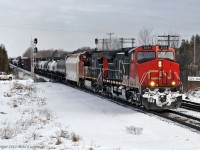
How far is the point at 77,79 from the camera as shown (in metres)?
43.5

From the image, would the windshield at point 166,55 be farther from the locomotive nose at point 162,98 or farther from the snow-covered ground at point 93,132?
the snow-covered ground at point 93,132

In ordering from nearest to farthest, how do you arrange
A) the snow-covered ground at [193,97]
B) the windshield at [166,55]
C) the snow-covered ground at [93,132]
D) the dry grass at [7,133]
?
the snow-covered ground at [93,132] < the dry grass at [7,133] < the windshield at [166,55] < the snow-covered ground at [193,97]

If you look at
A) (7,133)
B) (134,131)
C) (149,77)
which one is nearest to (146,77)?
(149,77)

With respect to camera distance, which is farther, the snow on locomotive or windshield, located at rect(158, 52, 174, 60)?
windshield, located at rect(158, 52, 174, 60)

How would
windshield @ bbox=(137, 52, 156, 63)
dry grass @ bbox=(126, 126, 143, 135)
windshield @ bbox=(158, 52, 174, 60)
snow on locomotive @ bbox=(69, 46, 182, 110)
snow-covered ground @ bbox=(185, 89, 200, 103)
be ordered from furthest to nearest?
1. snow-covered ground @ bbox=(185, 89, 200, 103)
2. windshield @ bbox=(158, 52, 174, 60)
3. windshield @ bbox=(137, 52, 156, 63)
4. snow on locomotive @ bbox=(69, 46, 182, 110)
5. dry grass @ bbox=(126, 126, 143, 135)

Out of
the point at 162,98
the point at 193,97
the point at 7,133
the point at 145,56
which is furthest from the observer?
the point at 193,97

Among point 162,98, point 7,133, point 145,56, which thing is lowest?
point 7,133

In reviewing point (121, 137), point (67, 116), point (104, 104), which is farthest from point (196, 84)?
point (121, 137)

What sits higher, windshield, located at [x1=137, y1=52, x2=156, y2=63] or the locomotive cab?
windshield, located at [x1=137, y1=52, x2=156, y2=63]

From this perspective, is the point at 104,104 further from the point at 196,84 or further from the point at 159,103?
the point at 196,84

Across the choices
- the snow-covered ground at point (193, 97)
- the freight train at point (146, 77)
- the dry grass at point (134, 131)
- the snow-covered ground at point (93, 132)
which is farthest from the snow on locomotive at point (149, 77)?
the snow-covered ground at point (193, 97)

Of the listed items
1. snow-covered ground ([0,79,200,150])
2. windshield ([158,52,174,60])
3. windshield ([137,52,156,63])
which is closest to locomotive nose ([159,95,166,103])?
snow-covered ground ([0,79,200,150])

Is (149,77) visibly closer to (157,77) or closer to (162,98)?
(157,77)

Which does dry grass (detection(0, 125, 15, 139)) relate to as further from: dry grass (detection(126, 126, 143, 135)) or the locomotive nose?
the locomotive nose
